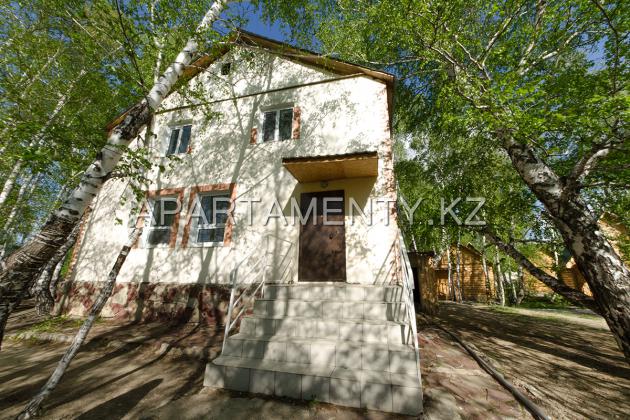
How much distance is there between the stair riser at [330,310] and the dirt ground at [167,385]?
902 mm

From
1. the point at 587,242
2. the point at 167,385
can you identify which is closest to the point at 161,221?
the point at 167,385

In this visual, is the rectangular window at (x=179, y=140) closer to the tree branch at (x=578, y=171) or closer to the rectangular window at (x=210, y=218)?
the rectangular window at (x=210, y=218)

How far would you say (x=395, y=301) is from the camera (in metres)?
4.29

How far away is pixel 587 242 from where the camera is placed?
4266 mm

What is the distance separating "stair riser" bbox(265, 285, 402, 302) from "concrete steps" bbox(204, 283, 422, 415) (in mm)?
18

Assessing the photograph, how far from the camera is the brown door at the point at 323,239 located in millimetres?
5809

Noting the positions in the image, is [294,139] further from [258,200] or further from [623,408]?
[623,408]

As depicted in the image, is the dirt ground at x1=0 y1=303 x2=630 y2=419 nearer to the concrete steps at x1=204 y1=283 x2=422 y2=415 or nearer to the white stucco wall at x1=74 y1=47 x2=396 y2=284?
the concrete steps at x1=204 y1=283 x2=422 y2=415

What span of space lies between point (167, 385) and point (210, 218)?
14.2ft

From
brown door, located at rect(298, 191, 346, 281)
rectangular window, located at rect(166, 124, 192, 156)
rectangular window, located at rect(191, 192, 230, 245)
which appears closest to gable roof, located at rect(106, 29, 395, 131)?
rectangular window, located at rect(166, 124, 192, 156)

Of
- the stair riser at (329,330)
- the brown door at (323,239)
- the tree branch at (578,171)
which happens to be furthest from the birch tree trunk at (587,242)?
the brown door at (323,239)

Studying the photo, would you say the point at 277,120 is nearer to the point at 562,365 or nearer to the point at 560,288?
the point at 560,288

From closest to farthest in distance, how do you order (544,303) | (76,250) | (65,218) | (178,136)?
(65,218), (76,250), (178,136), (544,303)

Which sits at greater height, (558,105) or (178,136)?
(178,136)
